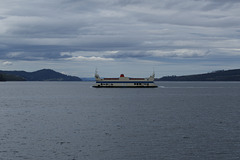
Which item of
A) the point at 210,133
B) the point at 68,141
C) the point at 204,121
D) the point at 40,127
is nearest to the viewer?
the point at 68,141

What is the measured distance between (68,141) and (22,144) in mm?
5701

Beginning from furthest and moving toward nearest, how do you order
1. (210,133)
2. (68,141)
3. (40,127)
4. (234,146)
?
1. (40,127)
2. (210,133)
3. (68,141)
4. (234,146)

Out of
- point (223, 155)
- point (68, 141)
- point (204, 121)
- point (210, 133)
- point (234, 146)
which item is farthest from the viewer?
point (204, 121)

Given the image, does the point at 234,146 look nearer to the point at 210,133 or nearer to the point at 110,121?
the point at 210,133

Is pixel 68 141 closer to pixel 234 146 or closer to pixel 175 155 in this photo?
pixel 175 155

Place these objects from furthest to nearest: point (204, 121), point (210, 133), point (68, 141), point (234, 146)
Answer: point (204, 121), point (210, 133), point (68, 141), point (234, 146)

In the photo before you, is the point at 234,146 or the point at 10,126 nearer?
the point at 234,146

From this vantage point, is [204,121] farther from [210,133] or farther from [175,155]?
[175,155]

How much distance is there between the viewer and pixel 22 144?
132ft

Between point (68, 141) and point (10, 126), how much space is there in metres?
16.7

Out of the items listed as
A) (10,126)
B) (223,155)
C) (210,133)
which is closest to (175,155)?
(223,155)

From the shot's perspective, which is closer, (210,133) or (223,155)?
(223,155)

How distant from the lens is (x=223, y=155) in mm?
34406

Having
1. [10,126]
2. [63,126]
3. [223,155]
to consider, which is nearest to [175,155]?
[223,155]
